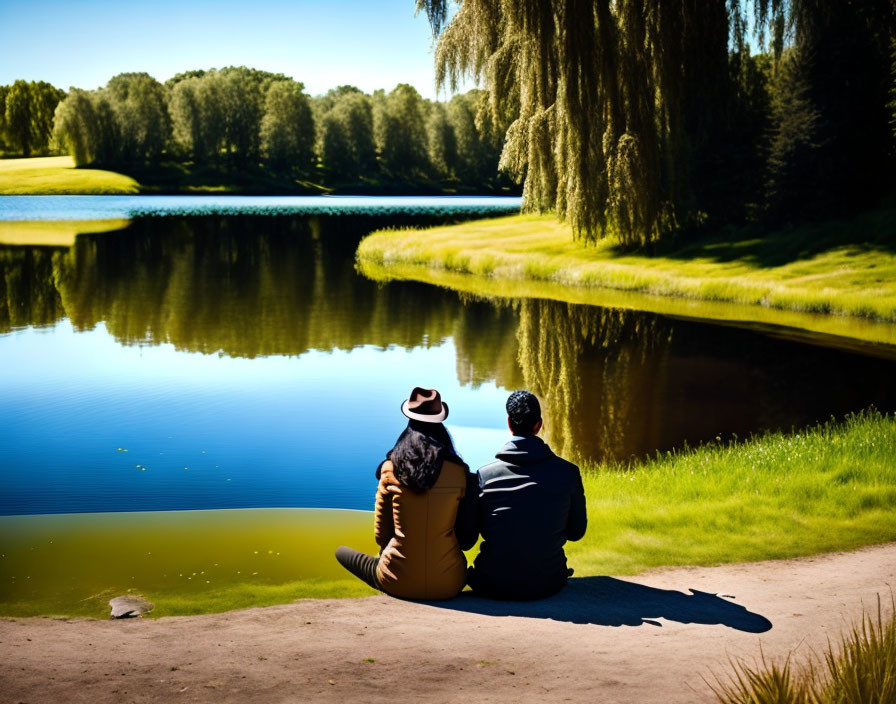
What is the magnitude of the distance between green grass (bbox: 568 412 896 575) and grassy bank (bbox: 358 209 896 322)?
49.5 ft

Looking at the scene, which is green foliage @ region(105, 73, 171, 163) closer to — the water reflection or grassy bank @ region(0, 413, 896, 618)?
the water reflection

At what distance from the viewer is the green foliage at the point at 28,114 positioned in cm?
13031

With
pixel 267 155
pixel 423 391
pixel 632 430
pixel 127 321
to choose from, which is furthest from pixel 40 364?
pixel 267 155

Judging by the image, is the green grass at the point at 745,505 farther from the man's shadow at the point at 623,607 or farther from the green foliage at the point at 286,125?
the green foliage at the point at 286,125

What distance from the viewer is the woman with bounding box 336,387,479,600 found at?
233 inches

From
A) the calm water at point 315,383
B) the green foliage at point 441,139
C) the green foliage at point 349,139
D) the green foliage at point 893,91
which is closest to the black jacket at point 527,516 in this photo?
the calm water at point 315,383

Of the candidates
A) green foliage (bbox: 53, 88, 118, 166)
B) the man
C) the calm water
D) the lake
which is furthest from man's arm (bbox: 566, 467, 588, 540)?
green foliage (bbox: 53, 88, 118, 166)

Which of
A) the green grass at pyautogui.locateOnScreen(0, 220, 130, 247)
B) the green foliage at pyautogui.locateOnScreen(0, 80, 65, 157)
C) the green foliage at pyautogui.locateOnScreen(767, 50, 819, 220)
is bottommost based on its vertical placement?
the green grass at pyautogui.locateOnScreen(0, 220, 130, 247)

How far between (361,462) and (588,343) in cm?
1048

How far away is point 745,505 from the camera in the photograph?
8703 mm


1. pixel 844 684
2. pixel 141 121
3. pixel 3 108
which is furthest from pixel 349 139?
pixel 844 684

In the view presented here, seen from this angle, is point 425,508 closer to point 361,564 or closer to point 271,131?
point 361,564

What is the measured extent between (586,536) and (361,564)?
2.40m

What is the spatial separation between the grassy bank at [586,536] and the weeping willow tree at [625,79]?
49.8ft
